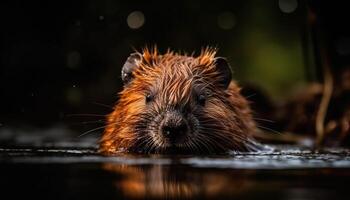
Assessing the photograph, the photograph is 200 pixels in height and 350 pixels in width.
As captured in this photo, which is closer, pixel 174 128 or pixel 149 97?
pixel 174 128

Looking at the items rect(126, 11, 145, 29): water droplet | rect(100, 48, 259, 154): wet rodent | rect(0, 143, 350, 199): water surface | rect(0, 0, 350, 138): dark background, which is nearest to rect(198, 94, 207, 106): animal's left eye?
rect(100, 48, 259, 154): wet rodent

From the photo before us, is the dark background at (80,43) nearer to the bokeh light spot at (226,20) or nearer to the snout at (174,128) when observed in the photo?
the bokeh light spot at (226,20)

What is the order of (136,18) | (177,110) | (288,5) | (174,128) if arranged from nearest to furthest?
1. (174,128)
2. (177,110)
3. (136,18)
4. (288,5)

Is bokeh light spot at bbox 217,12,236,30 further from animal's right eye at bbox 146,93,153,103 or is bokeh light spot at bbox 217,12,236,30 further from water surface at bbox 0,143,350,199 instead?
water surface at bbox 0,143,350,199

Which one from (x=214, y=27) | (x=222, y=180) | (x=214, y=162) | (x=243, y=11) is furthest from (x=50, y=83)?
(x=222, y=180)

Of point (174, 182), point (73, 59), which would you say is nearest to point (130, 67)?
point (174, 182)

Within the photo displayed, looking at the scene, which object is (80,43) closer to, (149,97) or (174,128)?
(149,97)

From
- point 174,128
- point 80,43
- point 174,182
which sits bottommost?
point 174,182

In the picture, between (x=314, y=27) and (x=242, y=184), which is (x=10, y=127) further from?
(x=242, y=184)
